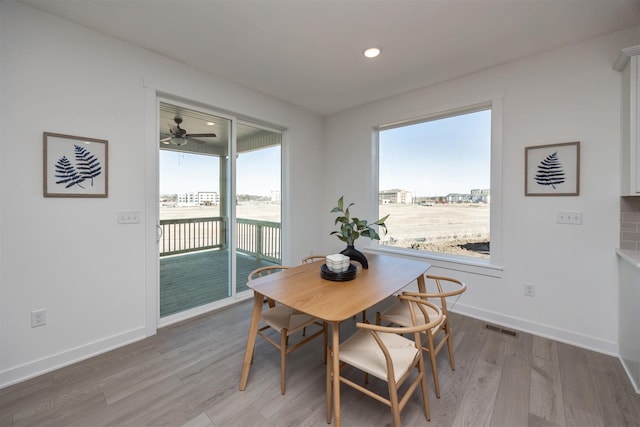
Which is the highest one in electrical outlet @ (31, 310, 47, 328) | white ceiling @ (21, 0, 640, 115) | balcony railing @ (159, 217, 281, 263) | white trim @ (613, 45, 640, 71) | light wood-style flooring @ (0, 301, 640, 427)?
white ceiling @ (21, 0, 640, 115)

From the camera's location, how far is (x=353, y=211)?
398 cm

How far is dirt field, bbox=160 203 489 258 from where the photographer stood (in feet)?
9.78

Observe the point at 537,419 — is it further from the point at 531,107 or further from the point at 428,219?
the point at 531,107

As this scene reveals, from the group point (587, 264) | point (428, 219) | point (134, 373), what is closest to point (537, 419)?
point (587, 264)

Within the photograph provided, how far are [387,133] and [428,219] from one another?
54.9 inches

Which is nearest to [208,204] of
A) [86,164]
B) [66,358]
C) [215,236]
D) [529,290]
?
[215,236]

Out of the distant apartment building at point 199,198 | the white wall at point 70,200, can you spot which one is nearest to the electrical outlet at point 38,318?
the white wall at point 70,200

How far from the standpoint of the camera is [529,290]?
2.57 m

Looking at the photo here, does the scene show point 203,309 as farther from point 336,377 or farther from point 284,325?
point 336,377

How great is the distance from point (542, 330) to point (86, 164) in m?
4.45

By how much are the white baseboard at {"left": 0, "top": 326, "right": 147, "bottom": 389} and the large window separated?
10.4 ft

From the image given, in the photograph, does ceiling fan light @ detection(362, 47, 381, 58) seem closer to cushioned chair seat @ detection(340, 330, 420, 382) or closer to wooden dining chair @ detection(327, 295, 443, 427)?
wooden dining chair @ detection(327, 295, 443, 427)

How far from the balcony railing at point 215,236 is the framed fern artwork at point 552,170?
314 cm

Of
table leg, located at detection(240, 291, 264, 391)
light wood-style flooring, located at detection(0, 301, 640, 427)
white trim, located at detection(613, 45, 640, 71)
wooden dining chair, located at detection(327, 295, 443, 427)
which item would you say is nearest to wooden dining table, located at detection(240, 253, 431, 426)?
table leg, located at detection(240, 291, 264, 391)
